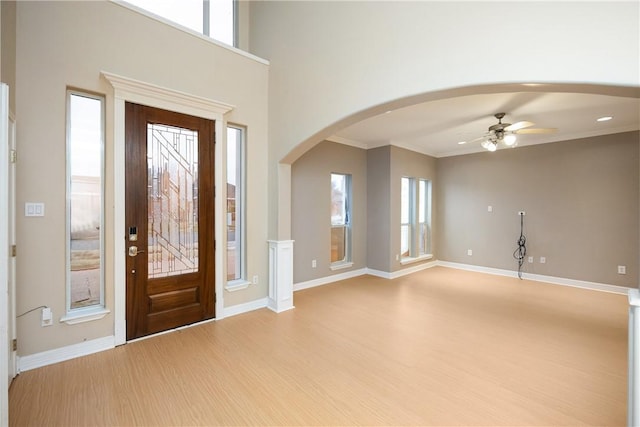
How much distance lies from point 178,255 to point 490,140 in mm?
4384

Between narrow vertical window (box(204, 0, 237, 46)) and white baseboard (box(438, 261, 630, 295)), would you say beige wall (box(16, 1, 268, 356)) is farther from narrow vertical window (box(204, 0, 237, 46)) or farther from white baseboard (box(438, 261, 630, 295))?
white baseboard (box(438, 261, 630, 295))

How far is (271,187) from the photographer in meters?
3.86

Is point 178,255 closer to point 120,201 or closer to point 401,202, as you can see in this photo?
point 120,201

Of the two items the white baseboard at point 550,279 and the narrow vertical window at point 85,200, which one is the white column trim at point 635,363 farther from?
the white baseboard at point 550,279

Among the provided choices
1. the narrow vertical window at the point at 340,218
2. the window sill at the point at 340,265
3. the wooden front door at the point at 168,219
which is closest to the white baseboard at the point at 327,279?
the window sill at the point at 340,265

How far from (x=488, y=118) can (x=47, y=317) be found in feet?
18.3

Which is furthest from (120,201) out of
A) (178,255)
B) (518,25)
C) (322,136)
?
(518,25)

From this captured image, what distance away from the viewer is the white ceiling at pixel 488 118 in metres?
3.46

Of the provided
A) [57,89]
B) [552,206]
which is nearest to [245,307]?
[57,89]

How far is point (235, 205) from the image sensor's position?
12.2ft

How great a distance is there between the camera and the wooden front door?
288cm

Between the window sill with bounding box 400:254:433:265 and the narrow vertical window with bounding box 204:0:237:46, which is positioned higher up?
the narrow vertical window with bounding box 204:0:237:46

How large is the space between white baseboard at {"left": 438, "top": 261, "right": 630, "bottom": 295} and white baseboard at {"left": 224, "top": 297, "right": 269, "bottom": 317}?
15.8ft

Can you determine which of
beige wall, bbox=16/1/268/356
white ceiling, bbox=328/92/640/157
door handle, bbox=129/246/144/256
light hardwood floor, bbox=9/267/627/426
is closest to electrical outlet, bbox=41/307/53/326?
beige wall, bbox=16/1/268/356
